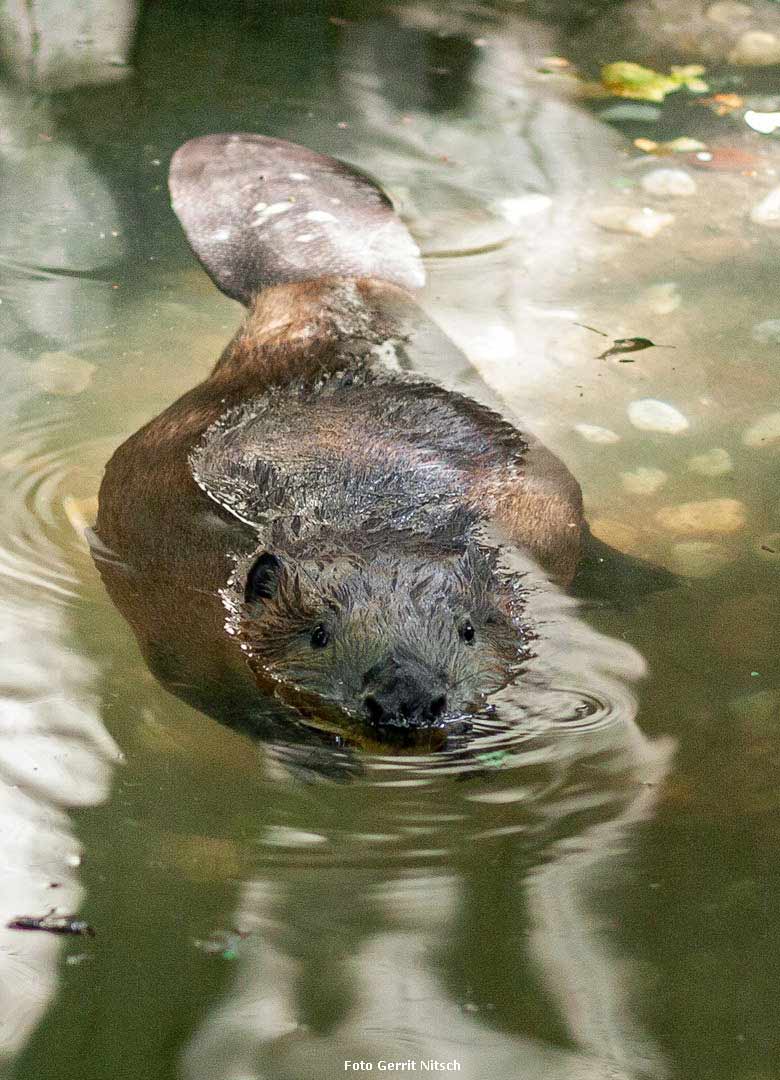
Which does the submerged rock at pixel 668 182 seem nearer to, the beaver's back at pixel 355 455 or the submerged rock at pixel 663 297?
the submerged rock at pixel 663 297

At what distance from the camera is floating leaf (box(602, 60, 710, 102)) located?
730cm

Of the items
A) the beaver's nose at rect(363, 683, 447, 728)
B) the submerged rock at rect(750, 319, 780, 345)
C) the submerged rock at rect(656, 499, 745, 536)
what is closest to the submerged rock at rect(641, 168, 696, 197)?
the submerged rock at rect(750, 319, 780, 345)

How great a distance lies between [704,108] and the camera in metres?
7.09

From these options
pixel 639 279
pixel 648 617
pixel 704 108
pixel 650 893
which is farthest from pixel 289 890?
pixel 704 108

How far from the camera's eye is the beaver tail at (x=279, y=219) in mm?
5391

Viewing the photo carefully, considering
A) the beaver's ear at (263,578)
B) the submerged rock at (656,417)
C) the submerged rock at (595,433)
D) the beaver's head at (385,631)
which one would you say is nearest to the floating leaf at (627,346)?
the submerged rock at (656,417)

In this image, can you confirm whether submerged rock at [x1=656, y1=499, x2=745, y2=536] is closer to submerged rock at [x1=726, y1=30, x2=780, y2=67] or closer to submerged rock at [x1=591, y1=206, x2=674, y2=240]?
submerged rock at [x1=591, y1=206, x2=674, y2=240]

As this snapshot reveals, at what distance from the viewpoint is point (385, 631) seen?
11.3 feet

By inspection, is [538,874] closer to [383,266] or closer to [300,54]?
[383,266]

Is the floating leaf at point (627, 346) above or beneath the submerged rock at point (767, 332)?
beneath

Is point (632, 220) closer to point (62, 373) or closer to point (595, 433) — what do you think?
point (595, 433)

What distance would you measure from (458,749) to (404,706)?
22cm

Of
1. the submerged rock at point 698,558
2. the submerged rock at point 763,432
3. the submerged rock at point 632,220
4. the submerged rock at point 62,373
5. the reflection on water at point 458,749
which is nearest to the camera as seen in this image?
the reflection on water at point 458,749

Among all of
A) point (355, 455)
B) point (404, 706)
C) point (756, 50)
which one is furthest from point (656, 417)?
point (756, 50)
